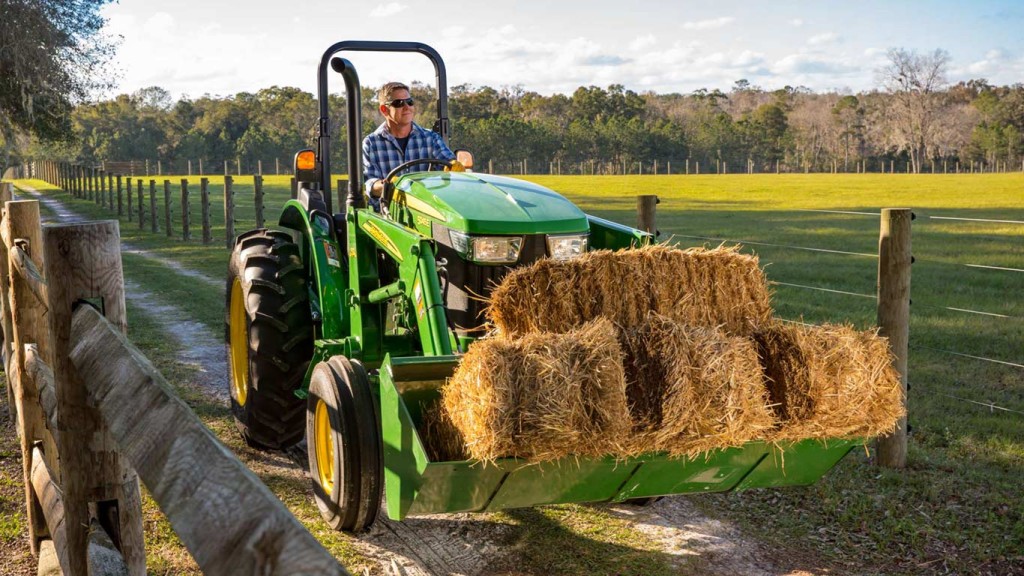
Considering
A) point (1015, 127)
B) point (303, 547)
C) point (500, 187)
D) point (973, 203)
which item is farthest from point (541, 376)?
point (1015, 127)

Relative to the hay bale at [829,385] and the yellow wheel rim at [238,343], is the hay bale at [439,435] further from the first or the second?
the yellow wheel rim at [238,343]

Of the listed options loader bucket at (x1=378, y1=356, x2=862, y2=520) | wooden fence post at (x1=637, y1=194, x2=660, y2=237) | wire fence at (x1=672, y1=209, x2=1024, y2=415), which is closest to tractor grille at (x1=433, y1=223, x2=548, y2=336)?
loader bucket at (x1=378, y1=356, x2=862, y2=520)

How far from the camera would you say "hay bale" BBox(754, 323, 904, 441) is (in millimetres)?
3775

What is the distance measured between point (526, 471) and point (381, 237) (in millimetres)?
1702

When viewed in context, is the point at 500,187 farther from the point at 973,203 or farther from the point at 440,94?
the point at 973,203

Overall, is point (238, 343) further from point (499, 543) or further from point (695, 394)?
point (695, 394)

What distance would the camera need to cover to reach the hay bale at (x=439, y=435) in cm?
364

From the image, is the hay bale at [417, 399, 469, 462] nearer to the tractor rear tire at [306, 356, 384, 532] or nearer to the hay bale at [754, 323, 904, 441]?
the tractor rear tire at [306, 356, 384, 532]

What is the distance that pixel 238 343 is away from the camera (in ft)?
21.7

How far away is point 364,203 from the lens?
5438 mm

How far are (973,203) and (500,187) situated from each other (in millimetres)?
29767

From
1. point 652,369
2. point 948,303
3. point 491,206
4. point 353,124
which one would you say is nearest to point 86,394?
point 652,369

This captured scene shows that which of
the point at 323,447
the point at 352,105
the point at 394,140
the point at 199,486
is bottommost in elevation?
the point at 323,447

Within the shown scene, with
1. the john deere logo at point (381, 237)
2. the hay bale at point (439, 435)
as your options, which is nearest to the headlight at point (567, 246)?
the john deere logo at point (381, 237)
